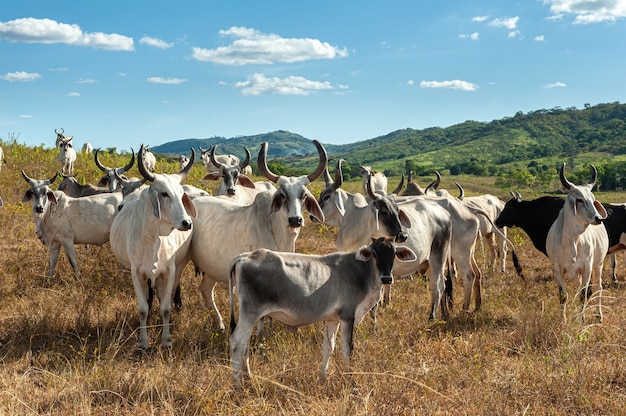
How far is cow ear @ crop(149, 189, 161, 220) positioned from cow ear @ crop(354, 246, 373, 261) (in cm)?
240

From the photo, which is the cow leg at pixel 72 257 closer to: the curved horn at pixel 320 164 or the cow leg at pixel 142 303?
the cow leg at pixel 142 303

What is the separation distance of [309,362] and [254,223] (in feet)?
6.81

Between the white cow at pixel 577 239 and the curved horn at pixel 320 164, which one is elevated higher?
the curved horn at pixel 320 164

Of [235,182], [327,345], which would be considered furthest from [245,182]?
[327,345]

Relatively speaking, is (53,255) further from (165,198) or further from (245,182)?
(165,198)

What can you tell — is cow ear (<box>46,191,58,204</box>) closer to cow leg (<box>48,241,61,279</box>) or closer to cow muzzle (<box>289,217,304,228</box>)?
cow leg (<box>48,241,61,279</box>)

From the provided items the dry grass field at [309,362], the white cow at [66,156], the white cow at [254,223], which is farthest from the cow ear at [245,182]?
the white cow at [66,156]

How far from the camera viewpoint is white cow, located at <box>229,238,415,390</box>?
205 inches

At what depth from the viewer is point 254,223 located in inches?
282

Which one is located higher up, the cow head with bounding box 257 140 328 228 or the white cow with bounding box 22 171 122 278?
the cow head with bounding box 257 140 328 228

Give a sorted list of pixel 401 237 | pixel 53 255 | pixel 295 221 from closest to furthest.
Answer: pixel 295 221 < pixel 401 237 < pixel 53 255

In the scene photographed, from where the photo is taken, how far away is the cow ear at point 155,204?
6464mm

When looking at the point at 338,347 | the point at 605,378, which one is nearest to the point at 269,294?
the point at 338,347

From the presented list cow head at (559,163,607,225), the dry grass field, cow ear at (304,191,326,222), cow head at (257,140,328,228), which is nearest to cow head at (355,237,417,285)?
the dry grass field
